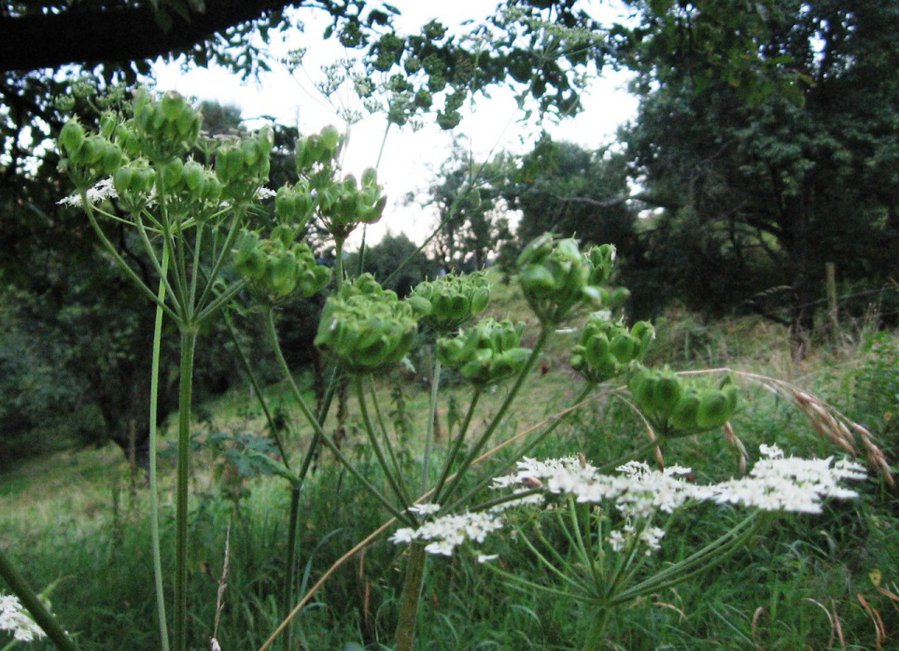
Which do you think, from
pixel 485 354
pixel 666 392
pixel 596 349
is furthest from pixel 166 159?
pixel 666 392

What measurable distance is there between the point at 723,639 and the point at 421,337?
1740 millimetres

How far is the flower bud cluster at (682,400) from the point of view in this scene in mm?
919

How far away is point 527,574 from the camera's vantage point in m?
3.28

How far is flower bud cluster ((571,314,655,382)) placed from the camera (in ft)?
3.41

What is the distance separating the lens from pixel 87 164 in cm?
120

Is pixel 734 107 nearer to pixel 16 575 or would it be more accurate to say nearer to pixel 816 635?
pixel 816 635

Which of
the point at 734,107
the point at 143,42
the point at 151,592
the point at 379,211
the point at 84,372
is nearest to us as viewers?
the point at 379,211

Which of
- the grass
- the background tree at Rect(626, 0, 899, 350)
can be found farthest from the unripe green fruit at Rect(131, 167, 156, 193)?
the background tree at Rect(626, 0, 899, 350)

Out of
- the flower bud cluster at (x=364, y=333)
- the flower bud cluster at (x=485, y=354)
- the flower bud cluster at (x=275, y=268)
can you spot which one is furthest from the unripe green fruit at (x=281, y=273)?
the flower bud cluster at (x=485, y=354)

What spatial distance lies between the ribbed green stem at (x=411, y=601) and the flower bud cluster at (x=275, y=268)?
382 mm

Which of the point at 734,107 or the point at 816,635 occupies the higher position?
the point at 734,107

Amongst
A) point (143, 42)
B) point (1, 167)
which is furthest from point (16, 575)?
point (1, 167)

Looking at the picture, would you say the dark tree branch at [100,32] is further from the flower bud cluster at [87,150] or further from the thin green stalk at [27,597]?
the thin green stalk at [27,597]

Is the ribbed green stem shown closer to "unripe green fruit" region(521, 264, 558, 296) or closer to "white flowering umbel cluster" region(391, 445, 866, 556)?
"white flowering umbel cluster" region(391, 445, 866, 556)
